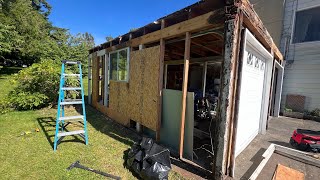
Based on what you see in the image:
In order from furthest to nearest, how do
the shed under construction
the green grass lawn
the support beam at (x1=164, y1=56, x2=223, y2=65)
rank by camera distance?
1. the support beam at (x1=164, y1=56, x2=223, y2=65)
2. the green grass lawn
3. the shed under construction

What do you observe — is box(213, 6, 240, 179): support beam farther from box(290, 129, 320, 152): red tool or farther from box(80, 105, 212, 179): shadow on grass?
box(290, 129, 320, 152): red tool

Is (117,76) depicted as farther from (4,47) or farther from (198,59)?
(4,47)

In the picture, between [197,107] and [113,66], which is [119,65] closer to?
[113,66]

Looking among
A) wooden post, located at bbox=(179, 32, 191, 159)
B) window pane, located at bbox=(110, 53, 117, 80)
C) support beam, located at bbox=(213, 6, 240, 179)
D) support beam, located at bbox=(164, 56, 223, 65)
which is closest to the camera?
support beam, located at bbox=(213, 6, 240, 179)

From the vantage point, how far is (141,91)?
4855mm

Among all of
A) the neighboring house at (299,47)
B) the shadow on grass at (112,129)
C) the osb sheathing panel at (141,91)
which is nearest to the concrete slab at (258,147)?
the osb sheathing panel at (141,91)

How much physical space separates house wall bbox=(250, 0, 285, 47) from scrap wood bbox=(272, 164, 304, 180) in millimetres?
8460

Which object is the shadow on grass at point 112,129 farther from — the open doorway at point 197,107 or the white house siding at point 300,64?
the white house siding at point 300,64

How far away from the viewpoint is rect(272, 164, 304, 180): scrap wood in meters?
3.17

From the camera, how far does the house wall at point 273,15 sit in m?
9.51

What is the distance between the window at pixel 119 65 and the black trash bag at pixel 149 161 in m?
2.93

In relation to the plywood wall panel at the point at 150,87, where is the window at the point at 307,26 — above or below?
above

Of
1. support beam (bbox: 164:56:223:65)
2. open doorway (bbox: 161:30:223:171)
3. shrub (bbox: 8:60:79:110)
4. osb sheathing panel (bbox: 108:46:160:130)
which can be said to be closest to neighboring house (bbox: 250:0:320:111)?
open doorway (bbox: 161:30:223:171)

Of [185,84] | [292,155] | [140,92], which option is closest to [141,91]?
[140,92]
